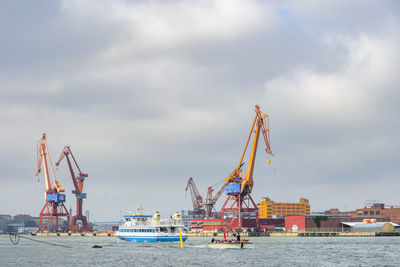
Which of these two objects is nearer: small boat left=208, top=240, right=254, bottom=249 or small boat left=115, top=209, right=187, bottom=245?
small boat left=208, top=240, right=254, bottom=249

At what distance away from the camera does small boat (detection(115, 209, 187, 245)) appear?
138 m

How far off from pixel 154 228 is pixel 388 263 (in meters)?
70.7

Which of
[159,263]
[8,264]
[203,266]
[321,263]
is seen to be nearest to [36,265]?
[8,264]

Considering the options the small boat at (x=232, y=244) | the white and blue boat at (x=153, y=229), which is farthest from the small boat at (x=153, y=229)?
the small boat at (x=232, y=244)

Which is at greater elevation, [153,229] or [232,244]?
[153,229]

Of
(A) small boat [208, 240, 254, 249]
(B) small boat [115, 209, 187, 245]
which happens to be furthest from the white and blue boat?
(A) small boat [208, 240, 254, 249]

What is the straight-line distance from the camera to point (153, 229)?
5463 inches

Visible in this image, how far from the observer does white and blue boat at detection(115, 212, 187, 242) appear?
138m

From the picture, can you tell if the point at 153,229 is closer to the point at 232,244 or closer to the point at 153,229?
the point at 153,229

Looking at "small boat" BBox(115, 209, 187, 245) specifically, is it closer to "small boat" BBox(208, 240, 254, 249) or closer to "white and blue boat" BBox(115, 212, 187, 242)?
"white and blue boat" BBox(115, 212, 187, 242)

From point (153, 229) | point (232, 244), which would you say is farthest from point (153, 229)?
point (232, 244)

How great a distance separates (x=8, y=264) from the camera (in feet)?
280

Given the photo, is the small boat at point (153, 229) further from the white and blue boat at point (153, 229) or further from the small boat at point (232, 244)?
the small boat at point (232, 244)

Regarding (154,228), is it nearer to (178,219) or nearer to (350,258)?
(178,219)
